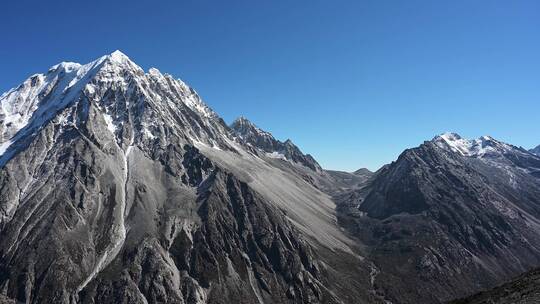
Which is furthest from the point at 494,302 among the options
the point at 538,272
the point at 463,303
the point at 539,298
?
the point at 538,272

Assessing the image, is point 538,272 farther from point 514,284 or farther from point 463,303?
point 463,303

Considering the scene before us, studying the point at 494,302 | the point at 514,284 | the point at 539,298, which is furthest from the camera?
the point at 514,284

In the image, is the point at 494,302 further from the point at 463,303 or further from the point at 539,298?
the point at 463,303

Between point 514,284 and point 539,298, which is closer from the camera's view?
point 539,298

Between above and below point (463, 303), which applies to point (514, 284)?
above

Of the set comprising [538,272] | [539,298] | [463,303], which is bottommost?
[463,303]

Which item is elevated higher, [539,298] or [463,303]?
[539,298]

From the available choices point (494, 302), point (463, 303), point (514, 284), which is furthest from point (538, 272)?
point (494, 302)

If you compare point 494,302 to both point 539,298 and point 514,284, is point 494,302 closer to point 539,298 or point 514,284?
point 539,298

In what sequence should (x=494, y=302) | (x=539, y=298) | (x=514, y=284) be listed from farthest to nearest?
(x=514, y=284)
(x=494, y=302)
(x=539, y=298)
